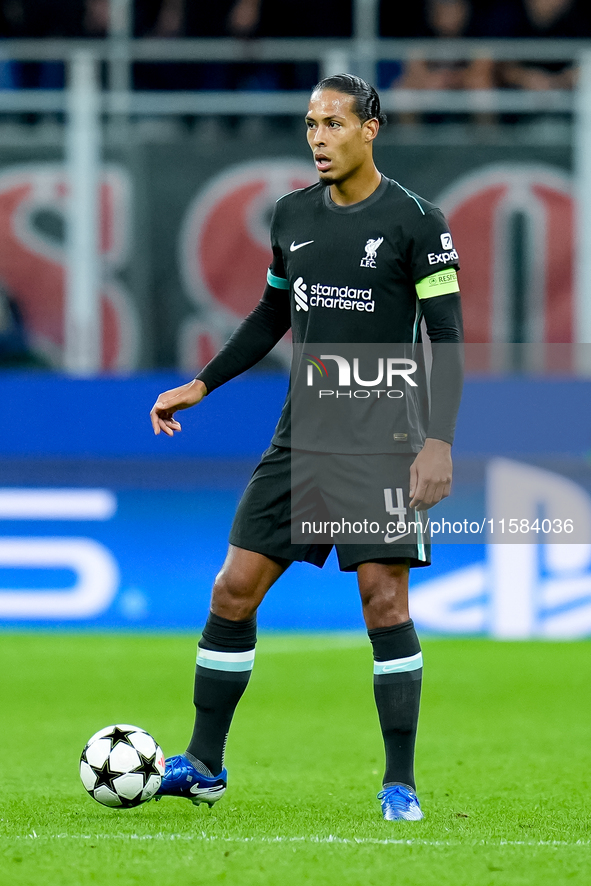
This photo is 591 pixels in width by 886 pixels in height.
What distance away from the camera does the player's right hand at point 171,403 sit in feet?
13.1

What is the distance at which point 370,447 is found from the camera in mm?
3875

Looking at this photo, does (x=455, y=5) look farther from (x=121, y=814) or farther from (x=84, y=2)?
(x=121, y=814)

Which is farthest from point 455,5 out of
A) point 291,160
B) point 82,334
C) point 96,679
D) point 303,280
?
point 303,280

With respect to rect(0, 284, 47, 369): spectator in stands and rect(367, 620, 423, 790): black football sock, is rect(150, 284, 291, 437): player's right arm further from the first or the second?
rect(0, 284, 47, 369): spectator in stands

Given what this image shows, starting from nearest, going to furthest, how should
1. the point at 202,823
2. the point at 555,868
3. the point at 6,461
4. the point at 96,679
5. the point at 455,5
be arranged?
the point at 555,868
the point at 202,823
the point at 96,679
the point at 6,461
the point at 455,5

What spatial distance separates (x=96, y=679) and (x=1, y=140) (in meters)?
3.57

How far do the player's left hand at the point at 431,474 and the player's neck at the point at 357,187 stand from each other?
730mm

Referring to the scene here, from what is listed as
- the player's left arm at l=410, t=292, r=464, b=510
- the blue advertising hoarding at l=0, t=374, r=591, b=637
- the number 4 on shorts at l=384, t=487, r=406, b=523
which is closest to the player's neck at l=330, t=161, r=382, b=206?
the player's left arm at l=410, t=292, r=464, b=510

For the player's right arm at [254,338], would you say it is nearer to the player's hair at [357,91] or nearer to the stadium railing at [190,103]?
the player's hair at [357,91]

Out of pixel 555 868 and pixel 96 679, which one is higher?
pixel 555 868

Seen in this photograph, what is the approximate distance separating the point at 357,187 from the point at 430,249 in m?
0.31

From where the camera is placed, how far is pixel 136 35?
10000 mm

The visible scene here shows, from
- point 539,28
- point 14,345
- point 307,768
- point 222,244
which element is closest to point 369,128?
point 307,768

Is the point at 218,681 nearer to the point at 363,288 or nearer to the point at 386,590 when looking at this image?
the point at 386,590
